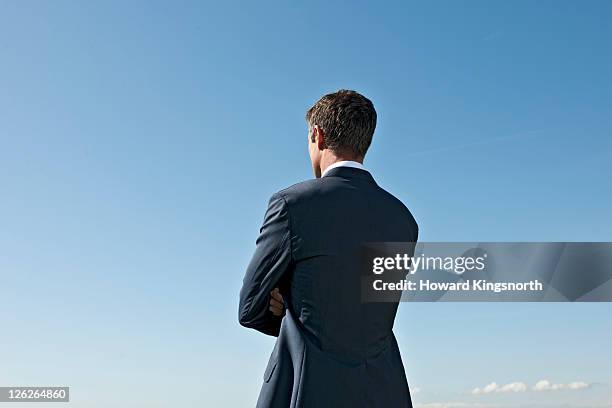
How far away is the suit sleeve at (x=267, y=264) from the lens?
3039 millimetres

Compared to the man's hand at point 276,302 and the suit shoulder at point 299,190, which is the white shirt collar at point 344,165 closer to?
the suit shoulder at point 299,190

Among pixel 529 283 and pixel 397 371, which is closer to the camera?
pixel 397 371

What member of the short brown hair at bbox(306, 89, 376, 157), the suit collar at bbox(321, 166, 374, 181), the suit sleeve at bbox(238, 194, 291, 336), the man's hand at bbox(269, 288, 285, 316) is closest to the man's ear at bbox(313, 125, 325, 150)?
the short brown hair at bbox(306, 89, 376, 157)

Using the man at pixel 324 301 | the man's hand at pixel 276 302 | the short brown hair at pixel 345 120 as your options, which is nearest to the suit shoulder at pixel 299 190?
the man at pixel 324 301

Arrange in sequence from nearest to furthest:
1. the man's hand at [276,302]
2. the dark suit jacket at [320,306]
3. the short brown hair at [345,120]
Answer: the dark suit jacket at [320,306]
the man's hand at [276,302]
the short brown hair at [345,120]

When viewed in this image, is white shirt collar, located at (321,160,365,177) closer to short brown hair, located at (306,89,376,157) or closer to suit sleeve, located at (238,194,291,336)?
short brown hair, located at (306,89,376,157)

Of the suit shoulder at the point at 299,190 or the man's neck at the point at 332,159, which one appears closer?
the suit shoulder at the point at 299,190

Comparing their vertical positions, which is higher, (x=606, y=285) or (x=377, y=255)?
(x=606, y=285)

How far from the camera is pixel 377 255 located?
124 inches

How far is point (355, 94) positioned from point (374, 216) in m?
0.55

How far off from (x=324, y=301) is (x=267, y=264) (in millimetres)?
276

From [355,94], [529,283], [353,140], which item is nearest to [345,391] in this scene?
[353,140]

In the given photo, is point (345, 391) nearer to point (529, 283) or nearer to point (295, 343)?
point (295, 343)

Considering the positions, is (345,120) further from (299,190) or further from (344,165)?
(299,190)
